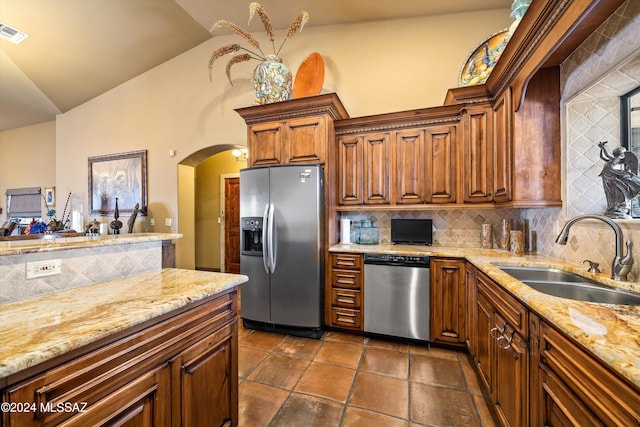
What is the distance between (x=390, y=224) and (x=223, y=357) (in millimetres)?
2267

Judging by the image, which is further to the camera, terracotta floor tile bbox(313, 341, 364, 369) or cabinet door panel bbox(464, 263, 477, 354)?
terracotta floor tile bbox(313, 341, 364, 369)

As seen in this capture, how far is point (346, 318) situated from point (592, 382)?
6.61 feet

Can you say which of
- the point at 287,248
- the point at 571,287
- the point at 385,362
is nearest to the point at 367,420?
the point at 385,362

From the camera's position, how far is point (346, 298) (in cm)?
258

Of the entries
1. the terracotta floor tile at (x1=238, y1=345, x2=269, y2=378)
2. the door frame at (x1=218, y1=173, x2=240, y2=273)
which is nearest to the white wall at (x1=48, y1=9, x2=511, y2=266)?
the door frame at (x1=218, y1=173, x2=240, y2=273)

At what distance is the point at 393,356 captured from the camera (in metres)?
2.22

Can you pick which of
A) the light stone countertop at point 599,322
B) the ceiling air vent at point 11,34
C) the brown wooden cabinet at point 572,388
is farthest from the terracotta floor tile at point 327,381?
the ceiling air vent at point 11,34

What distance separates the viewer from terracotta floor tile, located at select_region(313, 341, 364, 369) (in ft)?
7.02

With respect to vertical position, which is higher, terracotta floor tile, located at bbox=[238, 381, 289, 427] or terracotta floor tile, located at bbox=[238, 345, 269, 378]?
terracotta floor tile, located at bbox=[238, 381, 289, 427]

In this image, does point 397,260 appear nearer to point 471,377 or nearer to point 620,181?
point 471,377

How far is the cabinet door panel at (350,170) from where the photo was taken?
2832 mm

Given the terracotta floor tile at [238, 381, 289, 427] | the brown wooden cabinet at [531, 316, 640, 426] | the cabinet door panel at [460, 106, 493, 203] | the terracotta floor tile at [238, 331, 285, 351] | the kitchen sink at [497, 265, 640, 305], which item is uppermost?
the cabinet door panel at [460, 106, 493, 203]

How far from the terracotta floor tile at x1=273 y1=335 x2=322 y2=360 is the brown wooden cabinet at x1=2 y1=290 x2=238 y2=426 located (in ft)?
3.05

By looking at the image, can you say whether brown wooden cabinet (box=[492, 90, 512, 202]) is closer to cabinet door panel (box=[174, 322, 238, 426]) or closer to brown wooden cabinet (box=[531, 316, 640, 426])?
brown wooden cabinet (box=[531, 316, 640, 426])
